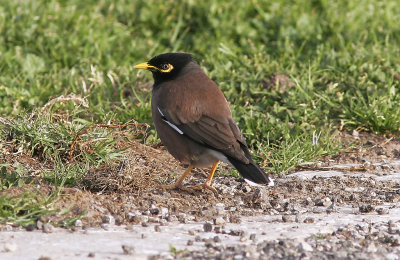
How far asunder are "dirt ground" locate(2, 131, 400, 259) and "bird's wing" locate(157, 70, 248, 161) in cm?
42

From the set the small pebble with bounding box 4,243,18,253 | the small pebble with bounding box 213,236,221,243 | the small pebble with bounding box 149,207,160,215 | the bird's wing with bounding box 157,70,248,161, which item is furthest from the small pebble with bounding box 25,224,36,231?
the bird's wing with bounding box 157,70,248,161

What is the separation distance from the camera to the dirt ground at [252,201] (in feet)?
14.5

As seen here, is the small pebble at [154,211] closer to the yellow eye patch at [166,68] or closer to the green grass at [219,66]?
the green grass at [219,66]

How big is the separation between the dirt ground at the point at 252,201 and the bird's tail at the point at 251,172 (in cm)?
16

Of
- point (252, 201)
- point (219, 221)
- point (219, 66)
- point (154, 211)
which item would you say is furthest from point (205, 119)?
point (219, 66)

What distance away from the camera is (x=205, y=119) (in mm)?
6016

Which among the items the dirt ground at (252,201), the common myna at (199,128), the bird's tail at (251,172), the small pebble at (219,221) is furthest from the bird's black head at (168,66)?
the small pebble at (219,221)

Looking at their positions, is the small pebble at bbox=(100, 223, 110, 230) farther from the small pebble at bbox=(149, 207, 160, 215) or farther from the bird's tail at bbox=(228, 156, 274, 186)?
the bird's tail at bbox=(228, 156, 274, 186)

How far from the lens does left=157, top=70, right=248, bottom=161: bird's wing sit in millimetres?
5852

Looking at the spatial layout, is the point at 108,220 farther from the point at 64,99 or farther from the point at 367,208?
the point at 64,99

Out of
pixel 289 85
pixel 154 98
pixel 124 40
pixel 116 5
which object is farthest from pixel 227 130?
pixel 116 5

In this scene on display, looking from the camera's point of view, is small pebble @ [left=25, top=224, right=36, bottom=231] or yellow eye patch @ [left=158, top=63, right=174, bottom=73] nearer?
small pebble @ [left=25, top=224, right=36, bottom=231]

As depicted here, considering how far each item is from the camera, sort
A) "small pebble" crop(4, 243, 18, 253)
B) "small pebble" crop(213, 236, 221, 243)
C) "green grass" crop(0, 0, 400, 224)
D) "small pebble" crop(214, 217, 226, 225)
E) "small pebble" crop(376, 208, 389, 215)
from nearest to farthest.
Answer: "small pebble" crop(4, 243, 18, 253)
"small pebble" crop(213, 236, 221, 243)
"small pebble" crop(214, 217, 226, 225)
"small pebble" crop(376, 208, 389, 215)
"green grass" crop(0, 0, 400, 224)

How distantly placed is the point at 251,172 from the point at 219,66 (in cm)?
323
